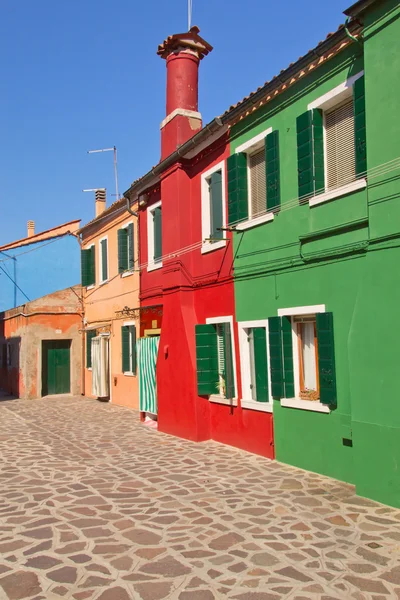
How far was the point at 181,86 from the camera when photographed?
12.9 metres

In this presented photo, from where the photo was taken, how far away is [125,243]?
1645 centimetres

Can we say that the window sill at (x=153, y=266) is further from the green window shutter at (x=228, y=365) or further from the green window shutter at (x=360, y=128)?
the green window shutter at (x=360, y=128)

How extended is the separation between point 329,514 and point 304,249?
391cm

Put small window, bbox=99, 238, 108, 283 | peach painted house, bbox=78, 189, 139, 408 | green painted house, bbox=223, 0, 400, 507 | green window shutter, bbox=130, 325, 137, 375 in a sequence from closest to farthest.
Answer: green painted house, bbox=223, 0, 400, 507 < green window shutter, bbox=130, 325, 137, 375 < peach painted house, bbox=78, 189, 139, 408 < small window, bbox=99, 238, 108, 283

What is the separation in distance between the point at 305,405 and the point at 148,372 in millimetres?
6375

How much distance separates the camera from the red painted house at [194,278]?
1048 cm

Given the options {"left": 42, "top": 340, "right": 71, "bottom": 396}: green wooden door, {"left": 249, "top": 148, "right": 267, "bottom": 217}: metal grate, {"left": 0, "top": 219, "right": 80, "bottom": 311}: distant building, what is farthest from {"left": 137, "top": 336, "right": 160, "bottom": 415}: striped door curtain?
{"left": 0, "top": 219, "right": 80, "bottom": 311}: distant building

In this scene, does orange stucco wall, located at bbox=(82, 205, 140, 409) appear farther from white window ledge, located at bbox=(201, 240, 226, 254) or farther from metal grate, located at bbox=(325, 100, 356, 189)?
metal grate, located at bbox=(325, 100, 356, 189)

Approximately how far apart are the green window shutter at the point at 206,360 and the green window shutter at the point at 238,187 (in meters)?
2.42

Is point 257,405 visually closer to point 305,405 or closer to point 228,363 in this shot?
point 228,363

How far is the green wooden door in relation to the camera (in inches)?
836

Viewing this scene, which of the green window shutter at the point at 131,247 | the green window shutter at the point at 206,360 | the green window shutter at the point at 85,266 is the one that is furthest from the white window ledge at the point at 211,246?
the green window shutter at the point at 85,266

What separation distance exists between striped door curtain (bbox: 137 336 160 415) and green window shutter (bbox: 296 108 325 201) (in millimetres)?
6678

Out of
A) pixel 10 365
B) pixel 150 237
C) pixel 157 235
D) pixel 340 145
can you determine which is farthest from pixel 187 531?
pixel 10 365
